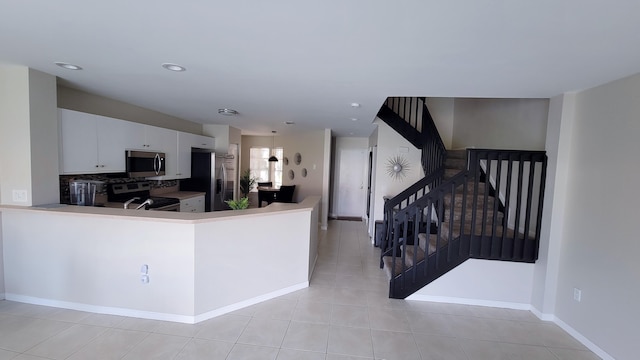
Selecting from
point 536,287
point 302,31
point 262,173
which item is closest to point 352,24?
point 302,31

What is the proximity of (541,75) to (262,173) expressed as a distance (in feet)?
21.7

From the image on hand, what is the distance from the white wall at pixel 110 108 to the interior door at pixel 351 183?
13.6 ft

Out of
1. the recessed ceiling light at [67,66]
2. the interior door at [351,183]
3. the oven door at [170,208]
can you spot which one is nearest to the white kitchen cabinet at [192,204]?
the oven door at [170,208]

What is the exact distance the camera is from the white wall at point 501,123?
10.7 ft

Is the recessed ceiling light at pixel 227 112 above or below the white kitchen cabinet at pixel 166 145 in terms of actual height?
above

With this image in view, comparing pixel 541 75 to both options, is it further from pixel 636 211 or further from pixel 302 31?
pixel 302 31

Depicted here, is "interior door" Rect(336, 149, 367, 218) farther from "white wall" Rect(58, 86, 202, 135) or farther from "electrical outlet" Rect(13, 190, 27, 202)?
"electrical outlet" Rect(13, 190, 27, 202)

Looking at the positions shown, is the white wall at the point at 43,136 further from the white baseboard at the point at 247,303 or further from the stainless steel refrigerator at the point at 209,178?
the stainless steel refrigerator at the point at 209,178

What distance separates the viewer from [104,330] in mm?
2365

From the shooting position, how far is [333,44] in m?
1.74

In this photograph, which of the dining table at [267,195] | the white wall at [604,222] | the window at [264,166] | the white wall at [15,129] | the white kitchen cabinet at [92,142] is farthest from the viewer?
the window at [264,166]

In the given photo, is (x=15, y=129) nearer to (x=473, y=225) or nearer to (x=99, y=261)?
(x=99, y=261)

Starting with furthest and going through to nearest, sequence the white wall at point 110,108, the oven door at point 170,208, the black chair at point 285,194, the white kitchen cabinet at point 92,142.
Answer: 1. the black chair at point 285,194
2. the oven door at point 170,208
3. the white wall at point 110,108
4. the white kitchen cabinet at point 92,142

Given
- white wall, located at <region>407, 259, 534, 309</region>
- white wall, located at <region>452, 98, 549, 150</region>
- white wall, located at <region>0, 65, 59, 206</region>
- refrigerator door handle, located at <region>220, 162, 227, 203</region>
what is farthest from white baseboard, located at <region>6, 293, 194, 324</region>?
white wall, located at <region>452, 98, 549, 150</region>
